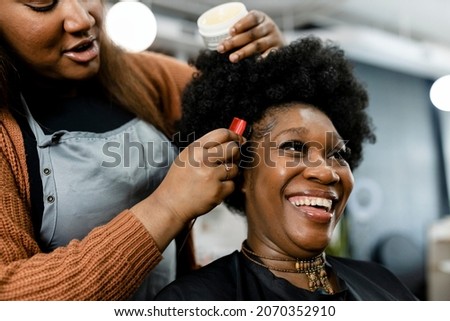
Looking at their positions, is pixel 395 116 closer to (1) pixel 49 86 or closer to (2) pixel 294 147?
(2) pixel 294 147

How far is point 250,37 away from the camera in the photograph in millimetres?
1312

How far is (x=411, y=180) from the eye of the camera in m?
5.12

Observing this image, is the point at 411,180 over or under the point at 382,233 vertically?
over

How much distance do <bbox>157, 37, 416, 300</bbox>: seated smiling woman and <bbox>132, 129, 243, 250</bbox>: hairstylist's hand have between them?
0.68ft

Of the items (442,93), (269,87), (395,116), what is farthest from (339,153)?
(395,116)

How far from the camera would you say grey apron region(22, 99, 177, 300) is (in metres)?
1.18

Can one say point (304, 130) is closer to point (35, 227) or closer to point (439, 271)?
point (35, 227)

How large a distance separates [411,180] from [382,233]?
0.68m

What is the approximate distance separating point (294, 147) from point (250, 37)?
1.04 feet

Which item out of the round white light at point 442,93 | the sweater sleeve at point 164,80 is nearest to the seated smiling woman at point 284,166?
the sweater sleeve at point 164,80

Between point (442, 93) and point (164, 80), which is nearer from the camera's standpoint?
point (164, 80)

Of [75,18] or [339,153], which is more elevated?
[75,18]

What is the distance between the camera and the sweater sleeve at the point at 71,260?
0.96 metres
